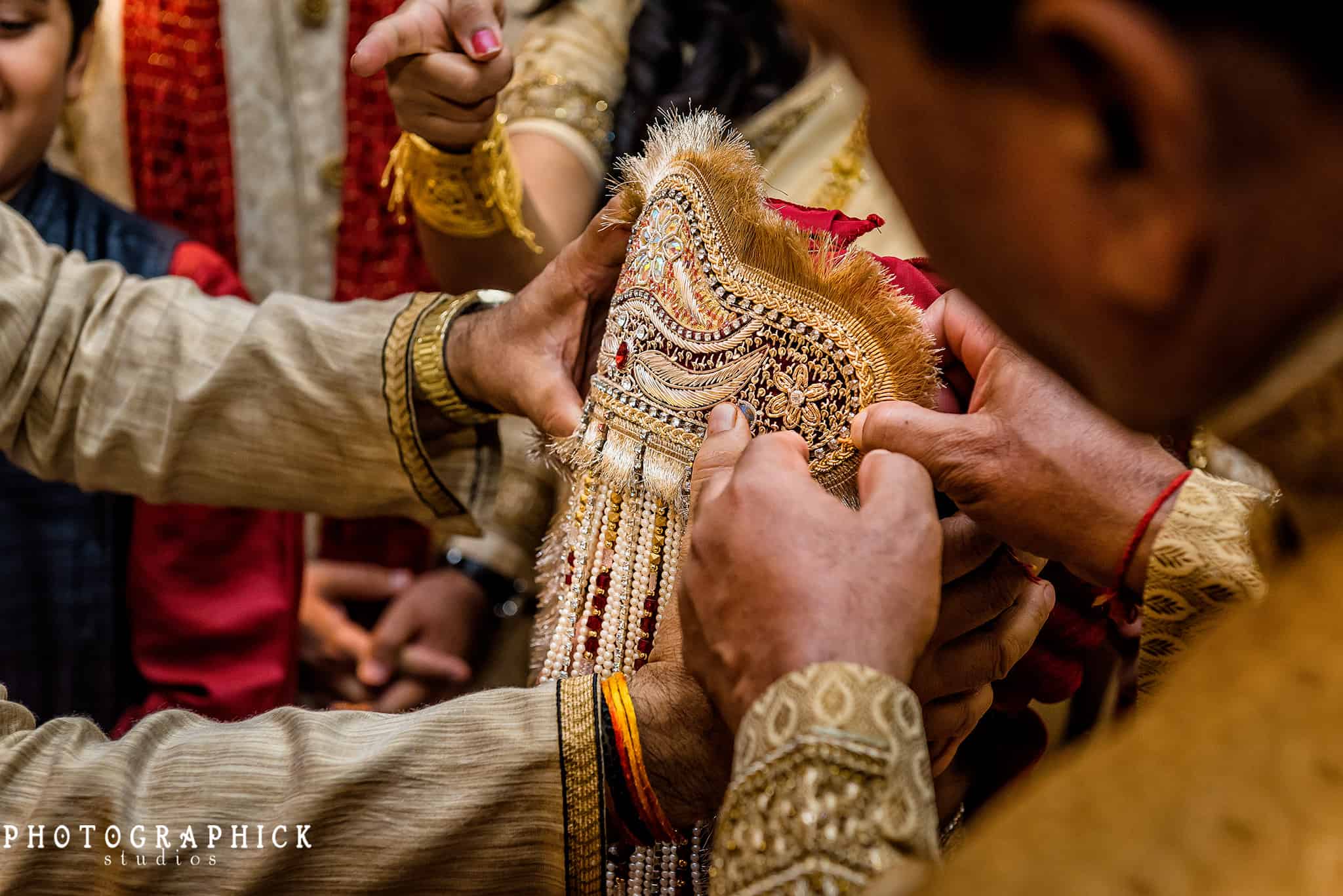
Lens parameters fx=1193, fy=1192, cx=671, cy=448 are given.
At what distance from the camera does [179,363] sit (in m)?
1.20

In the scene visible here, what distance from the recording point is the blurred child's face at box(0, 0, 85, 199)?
140 cm

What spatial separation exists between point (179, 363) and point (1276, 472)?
103cm

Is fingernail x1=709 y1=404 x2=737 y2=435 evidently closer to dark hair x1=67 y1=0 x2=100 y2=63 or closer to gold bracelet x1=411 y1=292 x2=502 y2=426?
gold bracelet x1=411 y1=292 x2=502 y2=426

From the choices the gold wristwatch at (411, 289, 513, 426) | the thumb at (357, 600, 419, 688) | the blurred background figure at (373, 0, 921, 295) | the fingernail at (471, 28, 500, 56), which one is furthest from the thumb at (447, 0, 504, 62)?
the thumb at (357, 600, 419, 688)

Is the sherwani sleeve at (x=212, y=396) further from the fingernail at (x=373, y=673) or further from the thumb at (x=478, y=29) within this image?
the fingernail at (x=373, y=673)

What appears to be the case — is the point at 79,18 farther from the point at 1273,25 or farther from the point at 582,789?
the point at 1273,25

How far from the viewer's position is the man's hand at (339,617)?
173cm

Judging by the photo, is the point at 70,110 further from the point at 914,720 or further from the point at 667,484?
the point at 914,720

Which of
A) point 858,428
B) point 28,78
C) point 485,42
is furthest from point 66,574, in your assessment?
point 858,428

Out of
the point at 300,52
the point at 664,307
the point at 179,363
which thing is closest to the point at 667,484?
the point at 664,307

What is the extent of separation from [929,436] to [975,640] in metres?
0.16

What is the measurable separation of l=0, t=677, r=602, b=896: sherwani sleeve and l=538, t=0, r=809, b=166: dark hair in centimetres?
99

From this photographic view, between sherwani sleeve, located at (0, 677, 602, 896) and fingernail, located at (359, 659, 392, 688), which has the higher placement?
sherwani sleeve, located at (0, 677, 602, 896)

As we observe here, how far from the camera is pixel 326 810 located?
2.75 ft
